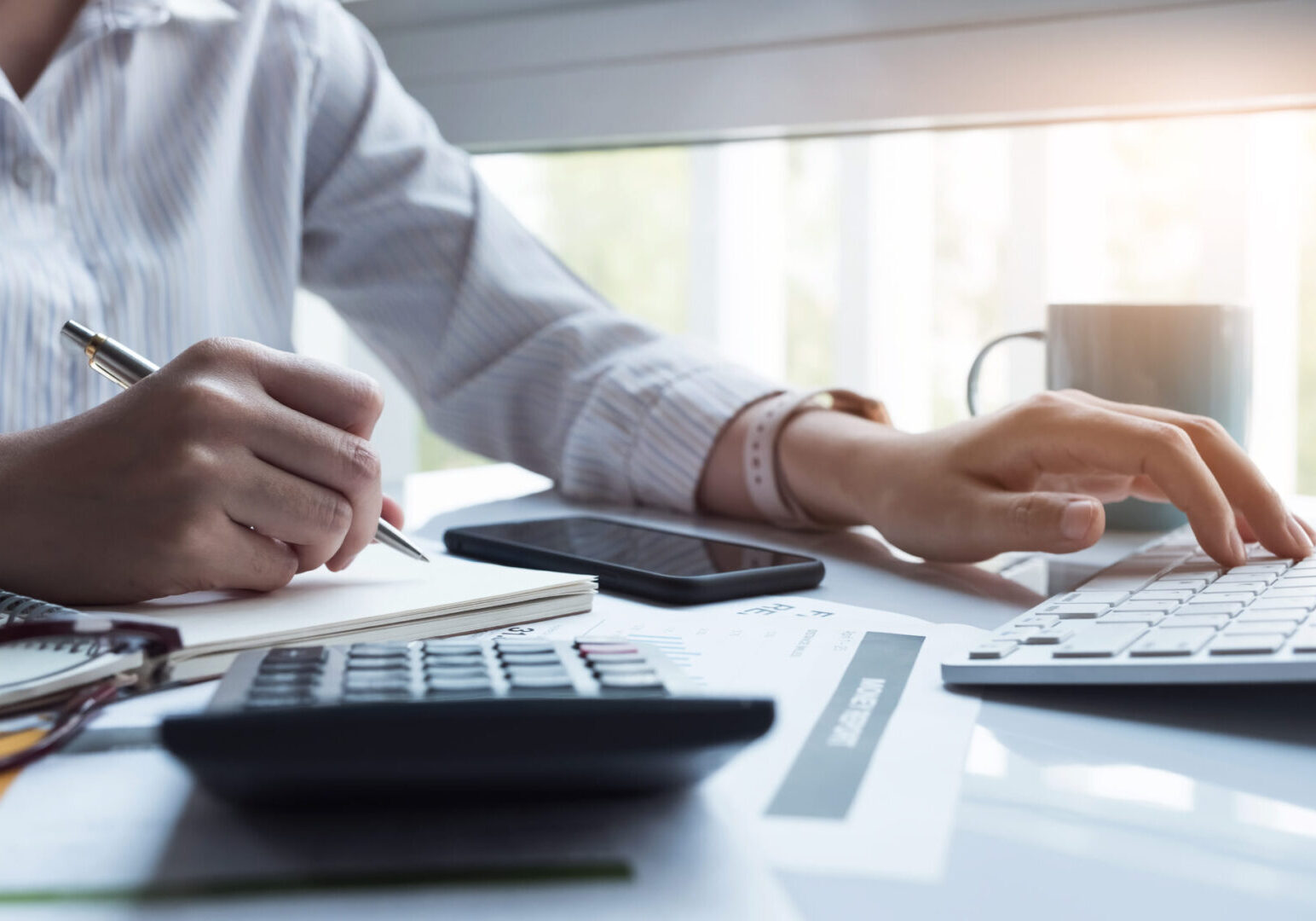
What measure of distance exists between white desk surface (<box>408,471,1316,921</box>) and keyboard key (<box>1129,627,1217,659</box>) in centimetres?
2

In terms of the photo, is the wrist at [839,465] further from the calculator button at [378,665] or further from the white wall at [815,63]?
the calculator button at [378,665]

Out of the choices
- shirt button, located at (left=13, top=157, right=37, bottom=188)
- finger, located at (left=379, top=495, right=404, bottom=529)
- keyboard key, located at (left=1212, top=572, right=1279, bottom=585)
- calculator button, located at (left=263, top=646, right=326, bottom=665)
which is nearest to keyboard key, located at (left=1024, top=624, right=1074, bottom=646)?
keyboard key, located at (left=1212, top=572, right=1279, bottom=585)

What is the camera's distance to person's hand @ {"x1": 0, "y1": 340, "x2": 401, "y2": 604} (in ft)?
1.46

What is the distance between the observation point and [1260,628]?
378 mm

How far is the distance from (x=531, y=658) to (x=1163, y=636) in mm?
210

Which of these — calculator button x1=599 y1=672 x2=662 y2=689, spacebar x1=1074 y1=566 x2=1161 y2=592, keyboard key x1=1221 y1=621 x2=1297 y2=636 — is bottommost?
spacebar x1=1074 y1=566 x2=1161 y2=592

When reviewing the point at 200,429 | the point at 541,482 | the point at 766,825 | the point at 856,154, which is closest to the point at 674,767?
the point at 766,825

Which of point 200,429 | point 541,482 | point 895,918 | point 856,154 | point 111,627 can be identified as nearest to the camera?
point 895,918

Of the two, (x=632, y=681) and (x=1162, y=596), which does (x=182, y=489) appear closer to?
(x=632, y=681)

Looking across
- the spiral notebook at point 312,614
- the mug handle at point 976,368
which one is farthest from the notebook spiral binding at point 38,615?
the mug handle at point 976,368

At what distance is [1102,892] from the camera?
0.80ft

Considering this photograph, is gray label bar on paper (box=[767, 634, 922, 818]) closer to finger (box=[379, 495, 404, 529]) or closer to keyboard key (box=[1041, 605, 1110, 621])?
keyboard key (box=[1041, 605, 1110, 621])

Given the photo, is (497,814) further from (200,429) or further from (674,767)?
(200,429)

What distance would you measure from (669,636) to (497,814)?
188mm
